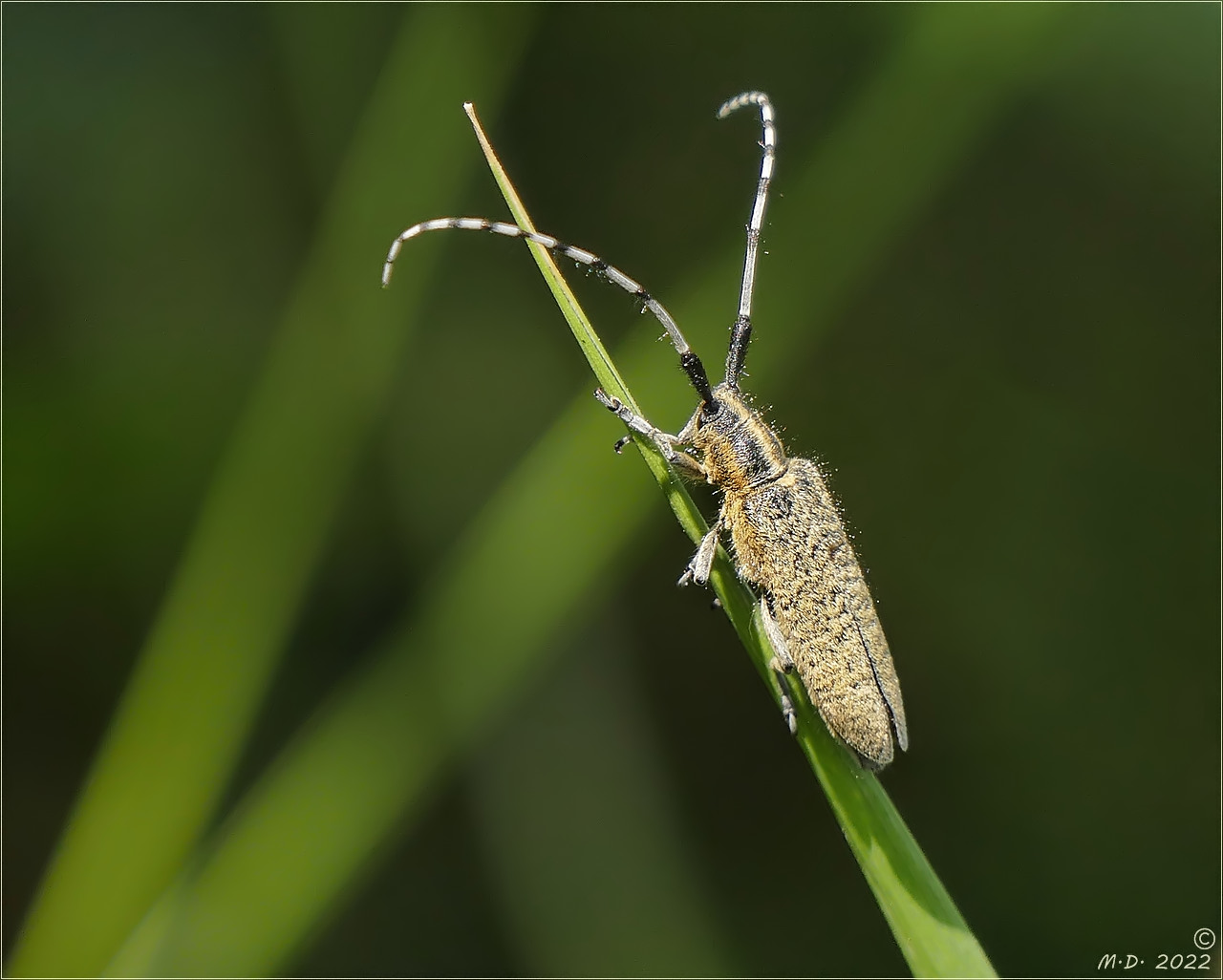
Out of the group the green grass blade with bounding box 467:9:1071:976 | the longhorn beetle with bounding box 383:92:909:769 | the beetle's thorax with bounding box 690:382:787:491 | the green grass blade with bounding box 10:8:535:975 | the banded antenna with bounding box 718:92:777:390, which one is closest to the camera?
the green grass blade with bounding box 467:9:1071:976

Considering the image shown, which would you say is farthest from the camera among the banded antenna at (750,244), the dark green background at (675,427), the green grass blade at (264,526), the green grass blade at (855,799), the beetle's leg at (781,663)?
the dark green background at (675,427)

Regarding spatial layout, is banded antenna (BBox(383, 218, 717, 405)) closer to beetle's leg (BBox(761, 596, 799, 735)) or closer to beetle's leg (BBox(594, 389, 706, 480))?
beetle's leg (BBox(594, 389, 706, 480))

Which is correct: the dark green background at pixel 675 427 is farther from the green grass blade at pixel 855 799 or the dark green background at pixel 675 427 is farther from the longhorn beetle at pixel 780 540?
the green grass blade at pixel 855 799

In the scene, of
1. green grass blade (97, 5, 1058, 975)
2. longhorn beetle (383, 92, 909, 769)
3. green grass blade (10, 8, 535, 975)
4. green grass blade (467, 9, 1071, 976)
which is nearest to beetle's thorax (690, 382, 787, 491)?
longhorn beetle (383, 92, 909, 769)

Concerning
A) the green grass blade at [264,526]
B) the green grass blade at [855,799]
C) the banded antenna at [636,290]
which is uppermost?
the banded antenna at [636,290]

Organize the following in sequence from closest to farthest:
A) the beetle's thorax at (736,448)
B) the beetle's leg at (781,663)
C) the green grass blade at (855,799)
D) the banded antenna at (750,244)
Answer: the green grass blade at (855,799)
the beetle's leg at (781,663)
the beetle's thorax at (736,448)
the banded antenna at (750,244)

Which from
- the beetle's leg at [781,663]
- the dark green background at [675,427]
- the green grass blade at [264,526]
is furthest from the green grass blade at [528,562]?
the beetle's leg at [781,663]

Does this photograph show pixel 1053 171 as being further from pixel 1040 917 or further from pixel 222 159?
pixel 222 159
